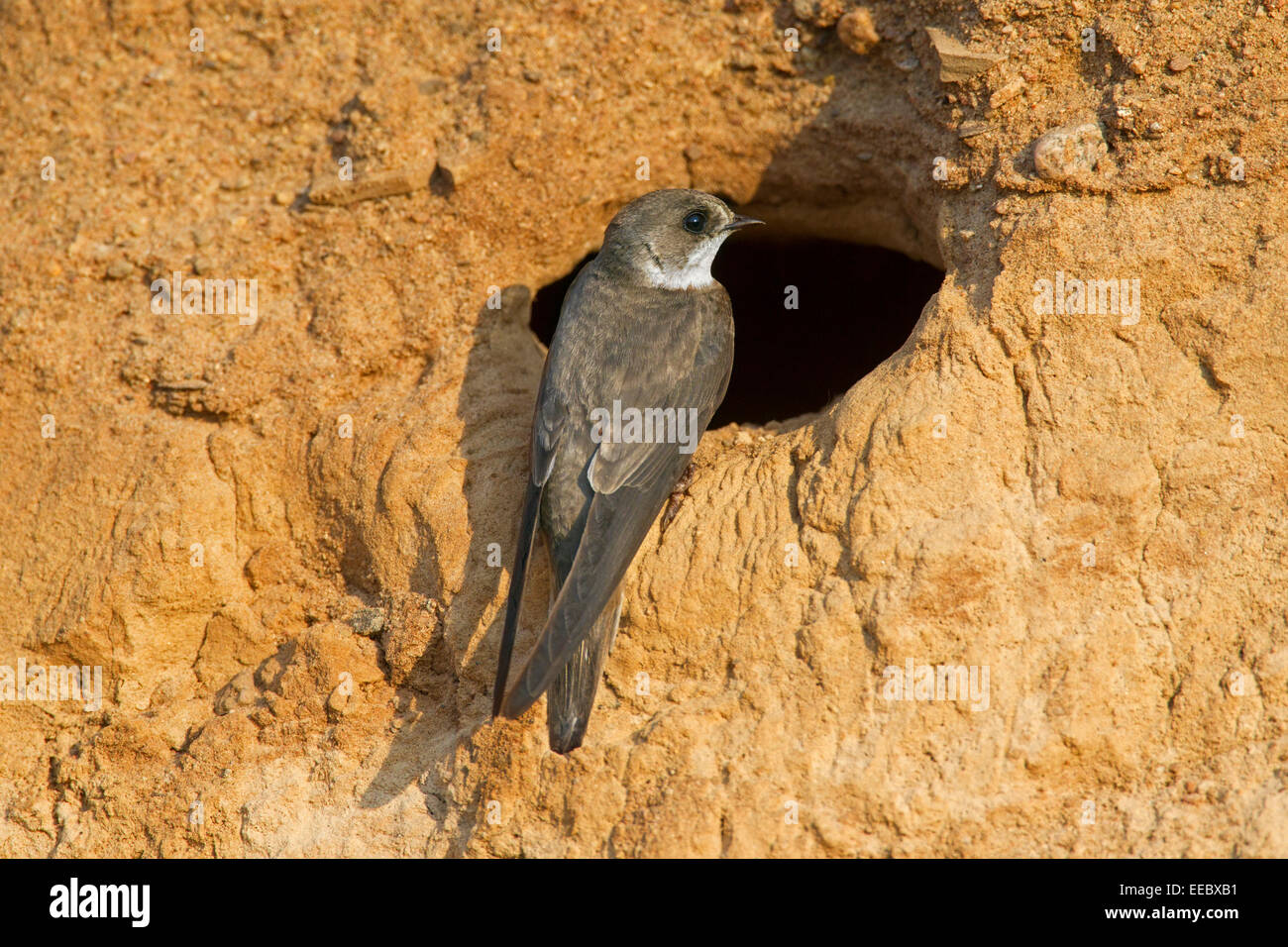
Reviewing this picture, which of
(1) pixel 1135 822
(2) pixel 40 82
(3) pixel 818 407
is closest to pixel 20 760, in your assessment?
(2) pixel 40 82

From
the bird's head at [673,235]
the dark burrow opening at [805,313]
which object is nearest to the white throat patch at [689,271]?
the bird's head at [673,235]

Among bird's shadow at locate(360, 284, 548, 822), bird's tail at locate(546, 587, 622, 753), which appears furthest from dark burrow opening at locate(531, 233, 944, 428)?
bird's tail at locate(546, 587, 622, 753)

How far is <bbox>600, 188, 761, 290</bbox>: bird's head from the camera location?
4109 millimetres

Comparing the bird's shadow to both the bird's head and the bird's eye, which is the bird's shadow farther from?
the bird's eye

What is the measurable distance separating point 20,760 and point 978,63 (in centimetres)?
393

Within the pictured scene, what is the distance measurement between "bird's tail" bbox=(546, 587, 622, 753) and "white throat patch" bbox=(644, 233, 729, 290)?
134cm

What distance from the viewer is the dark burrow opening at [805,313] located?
17.6 ft

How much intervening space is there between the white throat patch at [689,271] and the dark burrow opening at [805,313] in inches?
40.0

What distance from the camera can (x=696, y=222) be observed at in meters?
A: 4.11

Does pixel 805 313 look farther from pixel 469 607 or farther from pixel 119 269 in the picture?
pixel 119 269

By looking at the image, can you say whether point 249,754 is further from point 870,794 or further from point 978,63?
point 978,63

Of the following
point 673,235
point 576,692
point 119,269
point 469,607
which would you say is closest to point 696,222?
point 673,235

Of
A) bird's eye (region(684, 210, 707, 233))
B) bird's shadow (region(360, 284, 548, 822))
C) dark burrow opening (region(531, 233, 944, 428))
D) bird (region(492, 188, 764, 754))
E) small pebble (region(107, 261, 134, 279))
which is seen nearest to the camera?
bird (region(492, 188, 764, 754))

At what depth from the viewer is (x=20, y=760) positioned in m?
3.74
